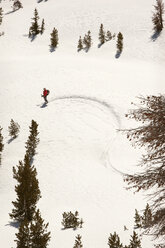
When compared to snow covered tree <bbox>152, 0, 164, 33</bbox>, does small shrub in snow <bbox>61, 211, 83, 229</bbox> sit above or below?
below

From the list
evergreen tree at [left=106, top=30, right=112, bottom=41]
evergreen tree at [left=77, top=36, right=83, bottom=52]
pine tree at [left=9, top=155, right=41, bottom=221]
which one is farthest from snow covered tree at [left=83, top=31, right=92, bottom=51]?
pine tree at [left=9, top=155, right=41, bottom=221]

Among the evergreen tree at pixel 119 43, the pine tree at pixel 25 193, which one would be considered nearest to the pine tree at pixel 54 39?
the evergreen tree at pixel 119 43

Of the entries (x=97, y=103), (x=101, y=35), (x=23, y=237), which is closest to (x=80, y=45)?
(x=101, y=35)

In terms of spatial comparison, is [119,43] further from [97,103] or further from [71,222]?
[71,222]

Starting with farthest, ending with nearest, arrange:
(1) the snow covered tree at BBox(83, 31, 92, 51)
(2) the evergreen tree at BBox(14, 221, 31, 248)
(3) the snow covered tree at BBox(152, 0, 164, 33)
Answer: (3) the snow covered tree at BBox(152, 0, 164, 33)
(1) the snow covered tree at BBox(83, 31, 92, 51)
(2) the evergreen tree at BBox(14, 221, 31, 248)

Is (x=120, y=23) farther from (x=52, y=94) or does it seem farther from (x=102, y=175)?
(x=102, y=175)

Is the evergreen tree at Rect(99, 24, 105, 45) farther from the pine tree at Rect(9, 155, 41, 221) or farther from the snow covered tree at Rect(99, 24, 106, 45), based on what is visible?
the pine tree at Rect(9, 155, 41, 221)
